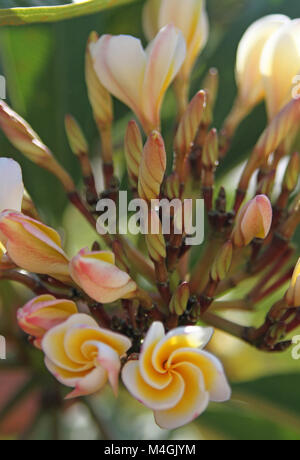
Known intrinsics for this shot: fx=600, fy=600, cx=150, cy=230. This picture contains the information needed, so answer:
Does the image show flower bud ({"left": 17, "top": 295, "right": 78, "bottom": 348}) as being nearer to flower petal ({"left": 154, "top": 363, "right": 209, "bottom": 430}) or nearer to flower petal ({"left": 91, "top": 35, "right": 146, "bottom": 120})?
flower petal ({"left": 154, "top": 363, "right": 209, "bottom": 430})

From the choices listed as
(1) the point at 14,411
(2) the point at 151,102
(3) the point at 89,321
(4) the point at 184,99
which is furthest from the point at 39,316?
(1) the point at 14,411

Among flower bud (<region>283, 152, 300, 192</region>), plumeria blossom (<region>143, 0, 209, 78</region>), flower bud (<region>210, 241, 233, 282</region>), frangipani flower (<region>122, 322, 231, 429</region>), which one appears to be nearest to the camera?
frangipani flower (<region>122, 322, 231, 429</region>)

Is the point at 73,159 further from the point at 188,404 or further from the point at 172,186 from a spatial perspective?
the point at 188,404

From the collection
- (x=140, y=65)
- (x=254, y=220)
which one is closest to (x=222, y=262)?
(x=254, y=220)

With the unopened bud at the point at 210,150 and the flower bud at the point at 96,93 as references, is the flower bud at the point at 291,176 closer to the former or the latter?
the unopened bud at the point at 210,150

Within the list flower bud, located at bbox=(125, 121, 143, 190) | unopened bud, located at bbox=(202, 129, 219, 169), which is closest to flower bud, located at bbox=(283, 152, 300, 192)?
unopened bud, located at bbox=(202, 129, 219, 169)

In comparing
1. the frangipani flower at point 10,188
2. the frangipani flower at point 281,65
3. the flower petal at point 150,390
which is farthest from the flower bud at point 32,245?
the frangipani flower at point 281,65
